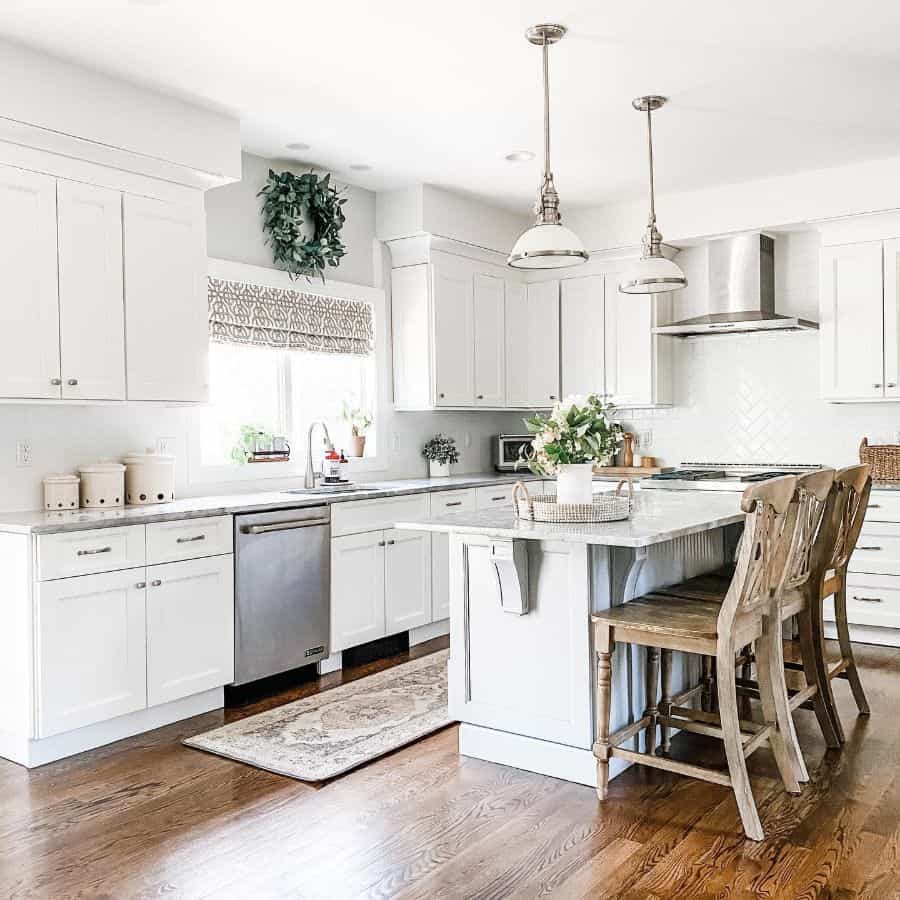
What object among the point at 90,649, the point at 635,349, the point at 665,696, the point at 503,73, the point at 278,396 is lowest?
the point at 665,696

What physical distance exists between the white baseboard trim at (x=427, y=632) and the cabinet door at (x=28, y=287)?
2.37m

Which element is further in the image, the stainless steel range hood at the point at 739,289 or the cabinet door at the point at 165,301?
the stainless steel range hood at the point at 739,289

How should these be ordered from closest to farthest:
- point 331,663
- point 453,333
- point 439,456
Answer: point 331,663 → point 453,333 → point 439,456

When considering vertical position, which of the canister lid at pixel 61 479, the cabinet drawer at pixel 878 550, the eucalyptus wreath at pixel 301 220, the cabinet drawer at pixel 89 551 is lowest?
the cabinet drawer at pixel 878 550

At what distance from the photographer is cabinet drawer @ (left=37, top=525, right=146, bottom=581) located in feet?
11.0

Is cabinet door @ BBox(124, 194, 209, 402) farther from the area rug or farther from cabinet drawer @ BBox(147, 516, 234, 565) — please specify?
the area rug

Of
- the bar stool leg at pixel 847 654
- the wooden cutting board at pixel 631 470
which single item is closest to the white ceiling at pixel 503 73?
the wooden cutting board at pixel 631 470

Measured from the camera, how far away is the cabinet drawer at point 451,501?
5.24 metres

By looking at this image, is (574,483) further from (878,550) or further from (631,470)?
(631,470)

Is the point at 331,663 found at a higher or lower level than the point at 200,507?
lower

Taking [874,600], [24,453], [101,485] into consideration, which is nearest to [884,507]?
[874,600]

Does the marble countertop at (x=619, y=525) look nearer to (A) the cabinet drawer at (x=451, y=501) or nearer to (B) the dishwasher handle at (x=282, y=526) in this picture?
(B) the dishwasher handle at (x=282, y=526)

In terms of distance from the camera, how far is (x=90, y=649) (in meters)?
3.49

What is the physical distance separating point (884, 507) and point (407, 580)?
2.59m
